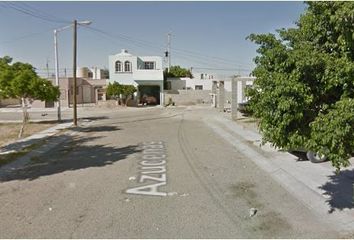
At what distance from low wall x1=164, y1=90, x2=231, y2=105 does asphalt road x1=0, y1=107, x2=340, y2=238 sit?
104ft

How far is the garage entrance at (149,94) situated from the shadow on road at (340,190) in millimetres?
35242

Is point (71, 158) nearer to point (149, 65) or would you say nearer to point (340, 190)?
point (340, 190)

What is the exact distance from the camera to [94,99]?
156 ft

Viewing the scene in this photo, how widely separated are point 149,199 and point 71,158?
537 cm

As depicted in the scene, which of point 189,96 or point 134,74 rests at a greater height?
point 134,74

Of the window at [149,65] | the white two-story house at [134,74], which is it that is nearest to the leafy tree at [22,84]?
the white two-story house at [134,74]

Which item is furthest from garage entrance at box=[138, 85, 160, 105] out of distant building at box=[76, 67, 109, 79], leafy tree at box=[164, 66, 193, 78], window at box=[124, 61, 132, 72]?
distant building at box=[76, 67, 109, 79]

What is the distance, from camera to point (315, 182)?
25.3 feet

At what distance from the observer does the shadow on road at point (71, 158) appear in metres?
9.39

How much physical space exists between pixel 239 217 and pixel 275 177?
2982 millimetres

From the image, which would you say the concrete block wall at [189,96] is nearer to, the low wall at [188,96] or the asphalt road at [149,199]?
the low wall at [188,96]

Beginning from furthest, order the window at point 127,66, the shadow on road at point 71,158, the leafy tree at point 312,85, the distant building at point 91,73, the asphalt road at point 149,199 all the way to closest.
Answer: the distant building at point 91,73
the window at point 127,66
the shadow on road at point 71,158
the asphalt road at point 149,199
the leafy tree at point 312,85

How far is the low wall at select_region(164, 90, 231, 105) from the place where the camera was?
4356 cm

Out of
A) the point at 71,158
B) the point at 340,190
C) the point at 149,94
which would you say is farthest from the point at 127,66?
the point at 340,190
